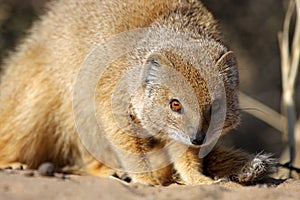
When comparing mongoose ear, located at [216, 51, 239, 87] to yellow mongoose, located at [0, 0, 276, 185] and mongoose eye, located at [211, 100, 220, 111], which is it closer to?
yellow mongoose, located at [0, 0, 276, 185]

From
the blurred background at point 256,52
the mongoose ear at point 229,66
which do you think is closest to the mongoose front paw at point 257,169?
the mongoose ear at point 229,66

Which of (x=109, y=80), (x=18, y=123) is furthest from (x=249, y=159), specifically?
(x=18, y=123)

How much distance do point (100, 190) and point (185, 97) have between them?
989 mm

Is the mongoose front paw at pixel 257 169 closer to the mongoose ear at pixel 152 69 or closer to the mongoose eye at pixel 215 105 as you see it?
the mongoose eye at pixel 215 105

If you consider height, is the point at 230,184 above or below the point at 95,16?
below

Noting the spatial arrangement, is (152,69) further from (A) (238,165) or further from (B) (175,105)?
(A) (238,165)

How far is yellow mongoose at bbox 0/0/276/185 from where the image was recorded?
167 inches

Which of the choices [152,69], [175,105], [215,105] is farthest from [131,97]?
[215,105]

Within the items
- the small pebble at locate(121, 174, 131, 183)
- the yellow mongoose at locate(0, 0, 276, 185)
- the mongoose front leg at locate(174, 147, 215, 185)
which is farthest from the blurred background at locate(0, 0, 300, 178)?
the small pebble at locate(121, 174, 131, 183)

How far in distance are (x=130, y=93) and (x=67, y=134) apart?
81 cm

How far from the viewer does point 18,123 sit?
4.97 m

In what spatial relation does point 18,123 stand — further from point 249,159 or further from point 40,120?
point 249,159

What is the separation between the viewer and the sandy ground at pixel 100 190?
3346 mm

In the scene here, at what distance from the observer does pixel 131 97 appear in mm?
4402
